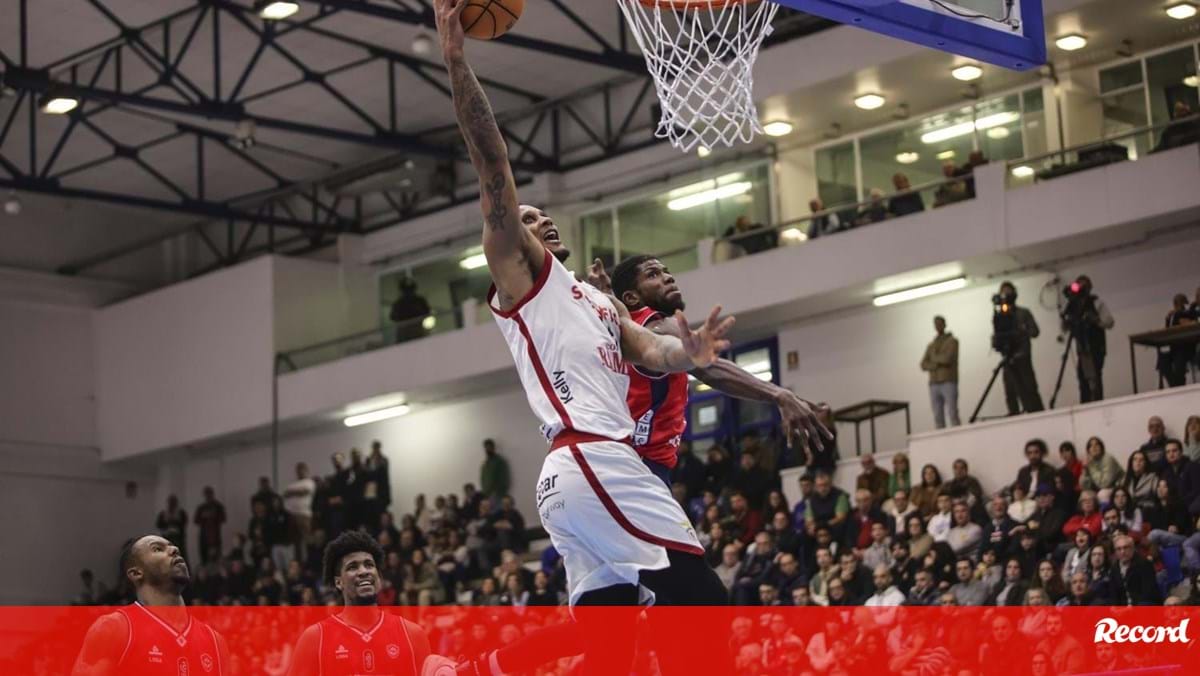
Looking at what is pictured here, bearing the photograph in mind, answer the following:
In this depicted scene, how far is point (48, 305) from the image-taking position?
35.6 metres

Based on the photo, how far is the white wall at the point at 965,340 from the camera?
24141 millimetres

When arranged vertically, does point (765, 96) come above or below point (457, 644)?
above

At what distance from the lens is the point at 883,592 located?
1861 centimetres

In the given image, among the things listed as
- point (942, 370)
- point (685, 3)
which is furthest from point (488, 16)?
point (942, 370)

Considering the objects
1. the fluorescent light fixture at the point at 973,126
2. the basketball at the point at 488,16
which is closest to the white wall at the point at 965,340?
the fluorescent light fixture at the point at 973,126

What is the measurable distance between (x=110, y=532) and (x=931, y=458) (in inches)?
751

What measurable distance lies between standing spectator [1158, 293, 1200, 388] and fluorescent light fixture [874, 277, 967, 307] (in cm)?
421

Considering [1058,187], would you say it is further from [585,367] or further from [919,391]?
[585,367]

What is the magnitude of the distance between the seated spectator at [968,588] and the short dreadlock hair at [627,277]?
34.0 ft

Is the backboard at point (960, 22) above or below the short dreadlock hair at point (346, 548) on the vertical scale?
above

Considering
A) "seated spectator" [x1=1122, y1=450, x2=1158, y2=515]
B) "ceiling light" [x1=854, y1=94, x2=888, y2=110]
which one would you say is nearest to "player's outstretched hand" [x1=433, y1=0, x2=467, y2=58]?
"seated spectator" [x1=1122, y1=450, x2=1158, y2=515]

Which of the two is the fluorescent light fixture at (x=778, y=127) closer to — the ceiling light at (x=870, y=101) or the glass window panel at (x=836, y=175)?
the glass window panel at (x=836, y=175)

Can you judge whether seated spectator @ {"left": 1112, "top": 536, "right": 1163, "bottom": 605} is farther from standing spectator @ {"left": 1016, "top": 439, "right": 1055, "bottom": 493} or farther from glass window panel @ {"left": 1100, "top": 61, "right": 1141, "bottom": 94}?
glass window panel @ {"left": 1100, "top": 61, "right": 1141, "bottom": 94}

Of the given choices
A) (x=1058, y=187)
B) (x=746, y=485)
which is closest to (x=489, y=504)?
(x=746, y=485)
